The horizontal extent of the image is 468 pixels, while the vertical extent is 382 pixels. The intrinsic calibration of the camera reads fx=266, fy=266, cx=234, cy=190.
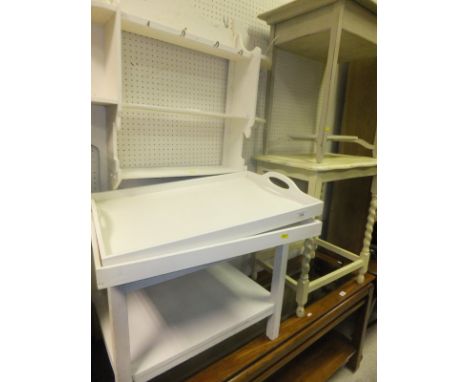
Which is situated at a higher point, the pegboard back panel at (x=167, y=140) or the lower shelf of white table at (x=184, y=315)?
the pegboard back panel at (x=167, y=140)

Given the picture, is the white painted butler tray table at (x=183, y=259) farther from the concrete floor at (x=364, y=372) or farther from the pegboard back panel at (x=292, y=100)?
the concrete floor at (x=364, y=372)

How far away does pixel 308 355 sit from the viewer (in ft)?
5.20

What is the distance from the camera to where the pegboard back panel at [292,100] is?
164 cm

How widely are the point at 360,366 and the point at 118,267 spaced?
182 cm

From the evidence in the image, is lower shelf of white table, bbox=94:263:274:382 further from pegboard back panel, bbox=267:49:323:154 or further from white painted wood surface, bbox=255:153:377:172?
pegboard back panel, bbox=267:49:323:154

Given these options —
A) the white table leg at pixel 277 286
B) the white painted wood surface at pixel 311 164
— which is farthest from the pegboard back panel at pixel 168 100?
the white table leg at pixel 277 286

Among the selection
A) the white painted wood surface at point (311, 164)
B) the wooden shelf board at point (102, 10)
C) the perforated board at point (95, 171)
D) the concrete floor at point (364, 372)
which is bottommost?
the concrete floor at point (364, 372)

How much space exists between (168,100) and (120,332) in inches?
37.9

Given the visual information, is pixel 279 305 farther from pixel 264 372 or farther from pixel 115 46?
pixel 115 46

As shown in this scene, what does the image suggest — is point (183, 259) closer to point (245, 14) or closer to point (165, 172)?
point (165, 172)

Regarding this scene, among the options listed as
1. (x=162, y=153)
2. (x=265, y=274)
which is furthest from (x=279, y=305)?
(x=162, y=153)

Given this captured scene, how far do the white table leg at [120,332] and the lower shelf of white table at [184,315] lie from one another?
5 cm

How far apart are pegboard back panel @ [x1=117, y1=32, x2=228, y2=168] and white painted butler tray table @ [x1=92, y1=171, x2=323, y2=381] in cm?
21

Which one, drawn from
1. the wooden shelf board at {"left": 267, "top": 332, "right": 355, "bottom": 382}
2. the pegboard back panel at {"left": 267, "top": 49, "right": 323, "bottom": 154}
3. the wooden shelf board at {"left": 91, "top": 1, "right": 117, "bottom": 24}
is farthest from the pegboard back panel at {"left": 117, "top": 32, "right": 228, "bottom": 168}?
the wooden shelf board at {"left": 267, "top": 332, "right": 355, "bottom": 382}
